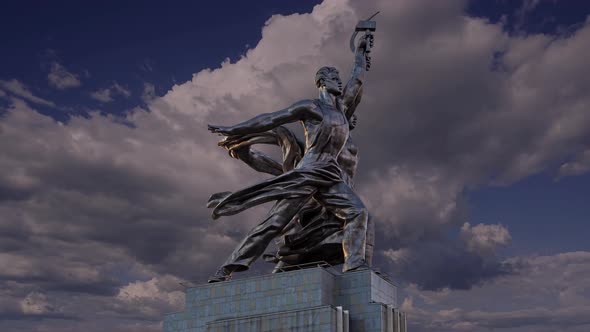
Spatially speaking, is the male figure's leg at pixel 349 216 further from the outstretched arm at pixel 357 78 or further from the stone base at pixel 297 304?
the outstretched arm at pixel 357 78

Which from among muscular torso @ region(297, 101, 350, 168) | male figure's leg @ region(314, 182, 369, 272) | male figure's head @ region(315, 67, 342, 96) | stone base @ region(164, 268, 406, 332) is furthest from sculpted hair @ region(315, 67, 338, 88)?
stone base @ region(164, 268, 406, 332)

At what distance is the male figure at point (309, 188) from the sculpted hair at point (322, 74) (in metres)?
0.10

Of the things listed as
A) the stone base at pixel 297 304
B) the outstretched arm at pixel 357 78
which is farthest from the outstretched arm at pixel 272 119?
the stone base at pixel 297 304

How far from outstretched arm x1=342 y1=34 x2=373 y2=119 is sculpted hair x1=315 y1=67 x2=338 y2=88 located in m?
1.39

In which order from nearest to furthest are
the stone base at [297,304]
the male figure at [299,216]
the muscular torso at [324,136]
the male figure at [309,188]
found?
the stone base at [297,304]
the male figure at [309,188]
the male figure at [299,216]
the muscular torso at [324,136]

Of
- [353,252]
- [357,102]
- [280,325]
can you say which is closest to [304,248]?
[353,252]

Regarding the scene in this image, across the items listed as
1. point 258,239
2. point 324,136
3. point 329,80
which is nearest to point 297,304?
point 258,239

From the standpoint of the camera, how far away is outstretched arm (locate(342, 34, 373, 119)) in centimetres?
3278

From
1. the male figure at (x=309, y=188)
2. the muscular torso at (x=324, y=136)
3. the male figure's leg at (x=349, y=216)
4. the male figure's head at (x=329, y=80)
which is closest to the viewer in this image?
the male figure's leg at (x=349, y=216)

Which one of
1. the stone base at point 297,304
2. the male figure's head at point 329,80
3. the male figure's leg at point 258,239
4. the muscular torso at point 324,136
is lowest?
the stone base at point 297,304

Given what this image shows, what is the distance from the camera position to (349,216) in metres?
28.9

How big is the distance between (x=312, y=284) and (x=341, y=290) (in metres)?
1.20

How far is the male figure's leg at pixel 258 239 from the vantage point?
2891 centimetres

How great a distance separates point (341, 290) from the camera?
27.4 meters
